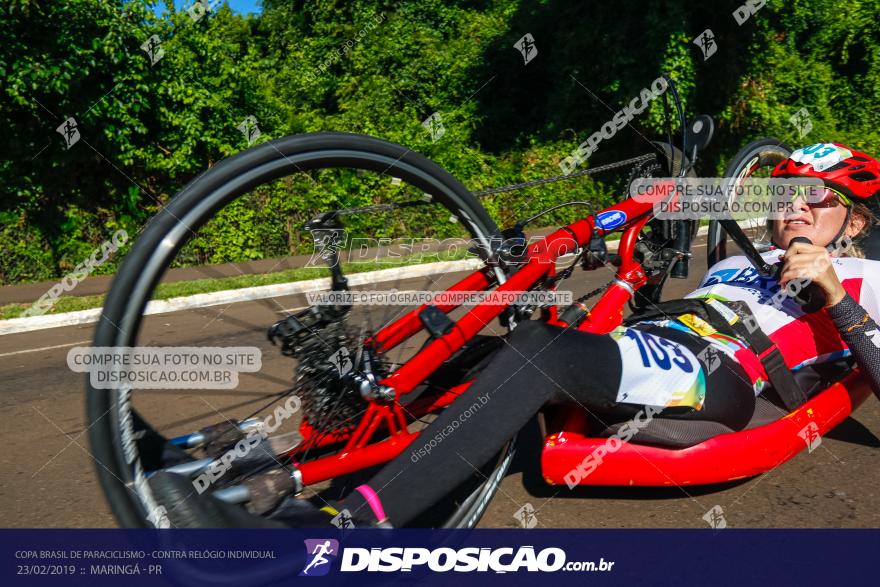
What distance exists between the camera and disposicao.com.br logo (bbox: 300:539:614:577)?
6.27 ft

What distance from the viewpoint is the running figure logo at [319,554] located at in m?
1.90

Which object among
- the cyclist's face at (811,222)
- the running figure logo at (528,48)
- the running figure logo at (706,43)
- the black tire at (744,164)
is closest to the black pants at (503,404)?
the cyclist's face at (811,222)

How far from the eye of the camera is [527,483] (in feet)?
9.25

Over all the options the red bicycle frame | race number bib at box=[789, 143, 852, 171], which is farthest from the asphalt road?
race number bib at box=[789, 143, 852, 171]

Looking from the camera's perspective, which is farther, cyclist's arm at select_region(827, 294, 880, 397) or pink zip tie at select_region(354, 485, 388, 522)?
cyclist's arm at select_region(827, 294, 880, 397)

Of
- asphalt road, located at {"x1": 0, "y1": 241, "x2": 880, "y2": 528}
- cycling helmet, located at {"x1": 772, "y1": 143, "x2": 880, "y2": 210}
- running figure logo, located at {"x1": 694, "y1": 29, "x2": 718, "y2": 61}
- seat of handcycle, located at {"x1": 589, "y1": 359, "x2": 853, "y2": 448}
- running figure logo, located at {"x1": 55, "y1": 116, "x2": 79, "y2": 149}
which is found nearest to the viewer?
seat of handcycle, located at {"x1": 589, "y1": 359, "x2": 853, "y2": 448}

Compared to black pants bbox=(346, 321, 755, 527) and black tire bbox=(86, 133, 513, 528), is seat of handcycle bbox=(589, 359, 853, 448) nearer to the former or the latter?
black pants bbox=(346, 321, 755, 527)

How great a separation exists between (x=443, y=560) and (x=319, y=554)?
1.38ft

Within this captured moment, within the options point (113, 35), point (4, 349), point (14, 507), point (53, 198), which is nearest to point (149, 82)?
point (113, 35)

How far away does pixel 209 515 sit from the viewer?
180 centimetres

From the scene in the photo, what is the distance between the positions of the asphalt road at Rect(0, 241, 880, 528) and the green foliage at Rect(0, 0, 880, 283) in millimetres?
377

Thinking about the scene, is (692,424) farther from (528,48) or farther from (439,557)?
(528,48)

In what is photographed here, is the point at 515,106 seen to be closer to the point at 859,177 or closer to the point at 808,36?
the point at 808,36

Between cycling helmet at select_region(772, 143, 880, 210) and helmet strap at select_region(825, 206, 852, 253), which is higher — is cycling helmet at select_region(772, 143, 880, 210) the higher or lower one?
the higher one
